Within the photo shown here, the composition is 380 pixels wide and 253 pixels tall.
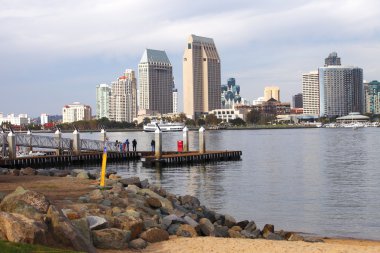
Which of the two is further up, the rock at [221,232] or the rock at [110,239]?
the rock at [110,239]

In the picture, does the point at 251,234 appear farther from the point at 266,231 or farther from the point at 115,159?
the point at 115,159

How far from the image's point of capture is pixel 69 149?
230 ft

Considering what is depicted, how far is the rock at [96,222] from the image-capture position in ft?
46.4

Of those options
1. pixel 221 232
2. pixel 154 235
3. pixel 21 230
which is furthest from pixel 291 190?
pixel 21 230

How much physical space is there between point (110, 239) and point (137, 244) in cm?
72

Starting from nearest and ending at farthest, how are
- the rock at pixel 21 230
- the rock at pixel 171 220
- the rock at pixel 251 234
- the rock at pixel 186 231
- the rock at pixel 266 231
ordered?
the rock at pixel 21 230 < the rock at pixel 186 231 < the rock at pixel 171 220 < the rock at pixel 251 234 < the rock at pixel 266 231

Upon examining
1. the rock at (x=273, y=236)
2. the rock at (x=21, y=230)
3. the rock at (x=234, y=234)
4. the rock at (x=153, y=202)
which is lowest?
the rock at (x=273, y=236)

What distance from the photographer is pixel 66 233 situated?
1223 centimetres

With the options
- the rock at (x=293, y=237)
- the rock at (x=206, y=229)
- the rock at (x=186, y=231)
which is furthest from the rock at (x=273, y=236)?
the rock at (x=186, y=231)

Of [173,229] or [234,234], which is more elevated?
[173,229]

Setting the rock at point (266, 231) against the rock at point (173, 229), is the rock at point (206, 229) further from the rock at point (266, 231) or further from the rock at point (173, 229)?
the rock at point (266, 231)

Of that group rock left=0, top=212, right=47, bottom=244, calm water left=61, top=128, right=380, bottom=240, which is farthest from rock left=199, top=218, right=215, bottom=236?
calm water left=61, top=128, right=380, bottom=240

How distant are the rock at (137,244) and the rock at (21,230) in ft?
8.45

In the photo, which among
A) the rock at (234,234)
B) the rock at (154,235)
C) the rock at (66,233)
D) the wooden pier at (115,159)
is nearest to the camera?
the rock at (66,233)
